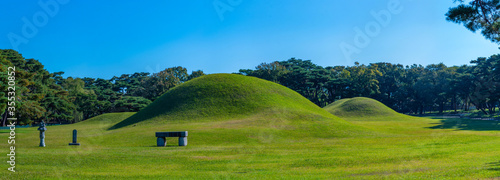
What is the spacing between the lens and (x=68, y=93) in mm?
85812

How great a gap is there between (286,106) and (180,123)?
16863mm

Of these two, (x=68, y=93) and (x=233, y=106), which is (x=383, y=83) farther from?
(x=68, y=93)

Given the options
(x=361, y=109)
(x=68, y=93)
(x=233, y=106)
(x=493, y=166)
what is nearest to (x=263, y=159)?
(x=493, y=166)

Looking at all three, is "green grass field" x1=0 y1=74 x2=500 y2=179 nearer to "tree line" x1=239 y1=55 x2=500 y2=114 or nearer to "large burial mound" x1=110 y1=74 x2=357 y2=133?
"large burial mound" x1=110 y1=74 x2=357 y2=133

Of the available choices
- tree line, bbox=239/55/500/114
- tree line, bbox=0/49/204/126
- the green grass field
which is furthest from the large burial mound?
tree line, bbox=239/55/500/114

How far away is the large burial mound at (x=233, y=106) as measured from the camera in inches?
1791

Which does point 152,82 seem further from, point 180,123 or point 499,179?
point 499,179

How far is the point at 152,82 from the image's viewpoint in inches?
4171

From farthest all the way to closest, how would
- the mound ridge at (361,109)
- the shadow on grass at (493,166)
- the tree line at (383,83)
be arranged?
1. the tree line at (383,83)
2. the mound ridge at (361,109)
3. the shadow on grass at (493,166)

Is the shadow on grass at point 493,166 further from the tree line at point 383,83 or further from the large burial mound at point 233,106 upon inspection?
the tree line at point 383,83

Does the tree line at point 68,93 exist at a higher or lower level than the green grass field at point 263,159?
higher

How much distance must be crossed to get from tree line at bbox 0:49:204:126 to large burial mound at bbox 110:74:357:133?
18.2 metres

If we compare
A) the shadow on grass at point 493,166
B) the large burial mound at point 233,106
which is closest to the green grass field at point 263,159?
the shadow on grass at point 493,166

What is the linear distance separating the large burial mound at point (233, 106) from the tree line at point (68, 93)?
1824 centimetres
